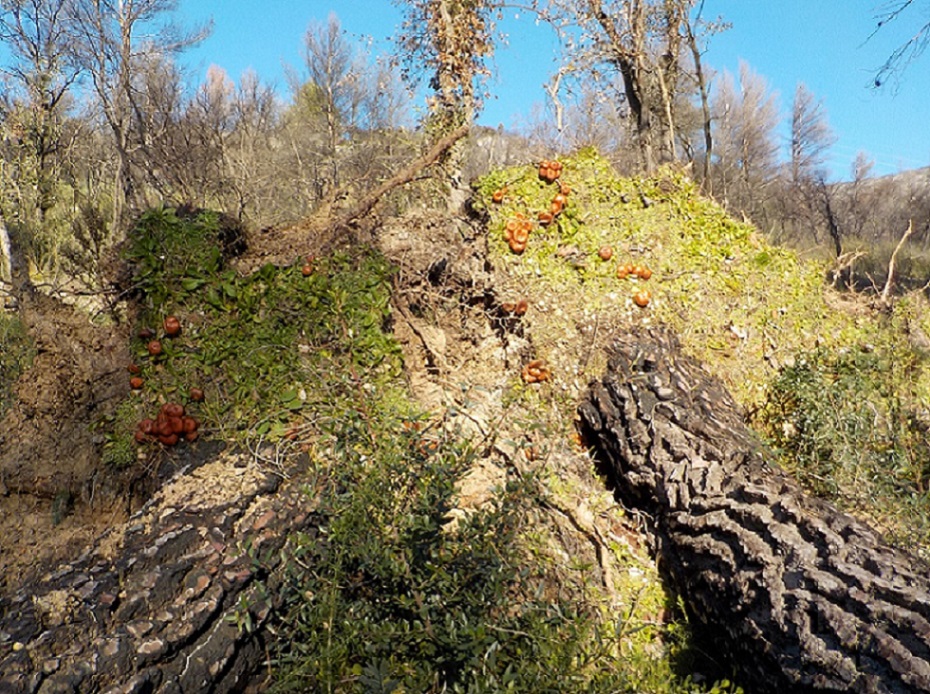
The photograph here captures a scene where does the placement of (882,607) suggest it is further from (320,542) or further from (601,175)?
(601,175)

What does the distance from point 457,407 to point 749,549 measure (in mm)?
1630

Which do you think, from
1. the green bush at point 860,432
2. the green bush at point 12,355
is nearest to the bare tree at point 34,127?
the green bush at point 12,355

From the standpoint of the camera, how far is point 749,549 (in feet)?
9.52

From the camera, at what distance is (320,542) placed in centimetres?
267

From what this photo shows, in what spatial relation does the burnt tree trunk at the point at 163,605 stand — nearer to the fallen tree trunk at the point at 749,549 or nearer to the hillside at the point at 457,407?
the hillside at the point at 457,407

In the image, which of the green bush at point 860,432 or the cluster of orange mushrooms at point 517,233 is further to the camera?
the cluster of orange mushrooms at point 517,233

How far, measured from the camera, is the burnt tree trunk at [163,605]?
217 centimetres

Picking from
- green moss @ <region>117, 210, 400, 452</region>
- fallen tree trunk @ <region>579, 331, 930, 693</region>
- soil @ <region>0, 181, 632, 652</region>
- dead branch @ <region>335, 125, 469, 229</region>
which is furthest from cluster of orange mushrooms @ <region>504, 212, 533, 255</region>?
A: fallen tree trunk @ <region>579, 331, 930, 693</region>

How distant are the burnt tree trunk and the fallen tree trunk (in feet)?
6.98

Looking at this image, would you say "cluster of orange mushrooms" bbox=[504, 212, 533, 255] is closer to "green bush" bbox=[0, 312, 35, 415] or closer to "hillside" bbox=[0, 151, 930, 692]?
"hillside" bbox=[0, 151, 930, 692]

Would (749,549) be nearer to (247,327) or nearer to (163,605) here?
(163,605)

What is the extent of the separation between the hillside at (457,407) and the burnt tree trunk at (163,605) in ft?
0.25

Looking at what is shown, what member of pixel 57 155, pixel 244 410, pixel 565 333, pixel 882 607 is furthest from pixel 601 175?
pixel 57 155

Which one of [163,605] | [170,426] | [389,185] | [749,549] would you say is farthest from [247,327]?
[749,549]
